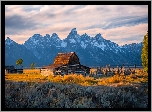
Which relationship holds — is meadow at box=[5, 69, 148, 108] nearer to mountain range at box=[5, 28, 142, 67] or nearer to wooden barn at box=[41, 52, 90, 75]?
mountain range at box=[5, 28, 142, 67]

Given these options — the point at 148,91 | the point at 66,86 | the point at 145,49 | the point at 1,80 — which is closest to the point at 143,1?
the point at 145,49

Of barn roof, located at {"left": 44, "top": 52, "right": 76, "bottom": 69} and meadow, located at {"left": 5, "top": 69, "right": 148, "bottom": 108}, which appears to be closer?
meadow, located at {"left": 5, "top": 69, "right": 148, "bottom": 108}

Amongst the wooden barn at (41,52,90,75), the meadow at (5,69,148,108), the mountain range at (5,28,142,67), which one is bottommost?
the meadow at (5,69,148,108)

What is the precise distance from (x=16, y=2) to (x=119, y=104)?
5.93 metres

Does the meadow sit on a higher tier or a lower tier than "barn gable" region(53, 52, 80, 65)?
lower

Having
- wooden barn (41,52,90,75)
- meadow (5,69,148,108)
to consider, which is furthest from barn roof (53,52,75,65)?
meadow (5,69,148,108)

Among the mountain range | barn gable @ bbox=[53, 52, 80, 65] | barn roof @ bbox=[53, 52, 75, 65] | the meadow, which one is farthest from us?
barn roof @ bbox=[53, 52, 75, 65]

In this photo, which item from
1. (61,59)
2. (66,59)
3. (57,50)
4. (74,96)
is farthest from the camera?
(57,50)

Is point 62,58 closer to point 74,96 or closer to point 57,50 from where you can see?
point 74,96

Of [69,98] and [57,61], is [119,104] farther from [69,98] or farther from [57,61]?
[57,61]

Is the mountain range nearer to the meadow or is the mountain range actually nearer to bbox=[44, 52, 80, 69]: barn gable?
bbox=[44, 52, 80, 69]: barn gable

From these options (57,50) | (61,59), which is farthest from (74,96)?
(57,50)

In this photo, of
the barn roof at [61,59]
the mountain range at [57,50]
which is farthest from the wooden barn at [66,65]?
the mountain range at [57,50]

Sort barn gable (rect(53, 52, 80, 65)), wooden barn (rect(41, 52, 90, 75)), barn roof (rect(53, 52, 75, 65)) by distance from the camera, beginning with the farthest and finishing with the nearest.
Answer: barn roof (rect(53, 52, 75, 65)), barn gable (rect(53, 52, 80, 65)), wooden barn (rect(41, 52, 90, 75))
